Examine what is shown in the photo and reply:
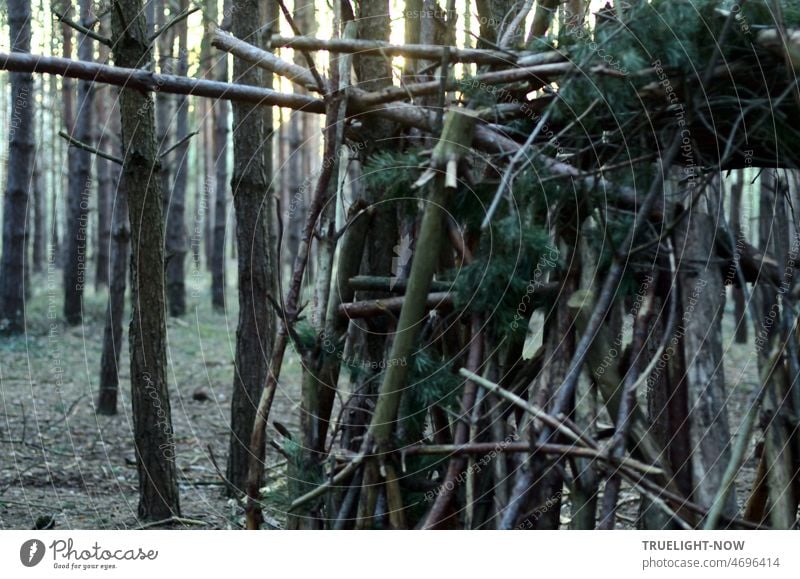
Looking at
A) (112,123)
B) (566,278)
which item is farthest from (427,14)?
(112,123)

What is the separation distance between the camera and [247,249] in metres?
6.18

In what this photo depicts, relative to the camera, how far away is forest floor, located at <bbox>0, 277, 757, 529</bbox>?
5.05 metres

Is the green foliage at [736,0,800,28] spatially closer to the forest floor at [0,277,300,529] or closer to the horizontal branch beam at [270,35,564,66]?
the horizontal branch beam at [270,35,564,66]

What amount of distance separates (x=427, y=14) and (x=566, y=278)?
127 cm

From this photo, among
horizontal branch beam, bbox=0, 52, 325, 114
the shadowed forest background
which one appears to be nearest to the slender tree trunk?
the shadowed forest background

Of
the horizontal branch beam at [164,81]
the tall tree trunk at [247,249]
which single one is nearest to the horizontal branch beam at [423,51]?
the horizontal branch beam at [164,81]

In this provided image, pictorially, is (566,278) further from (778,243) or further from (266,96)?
(266,96)


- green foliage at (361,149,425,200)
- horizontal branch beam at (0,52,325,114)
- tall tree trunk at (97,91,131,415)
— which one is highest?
horizontal branch beam at (0,52,325,114)

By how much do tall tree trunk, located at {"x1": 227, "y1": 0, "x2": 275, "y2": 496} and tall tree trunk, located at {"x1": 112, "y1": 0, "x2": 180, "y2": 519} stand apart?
874 mm

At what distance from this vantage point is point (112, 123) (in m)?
18.3

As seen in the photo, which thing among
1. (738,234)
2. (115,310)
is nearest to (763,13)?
(738,234)

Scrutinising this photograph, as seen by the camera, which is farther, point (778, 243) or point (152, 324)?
point (152, 324)

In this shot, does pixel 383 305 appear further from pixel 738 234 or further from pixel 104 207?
pixel 104 207

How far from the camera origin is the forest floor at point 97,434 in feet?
16.6
